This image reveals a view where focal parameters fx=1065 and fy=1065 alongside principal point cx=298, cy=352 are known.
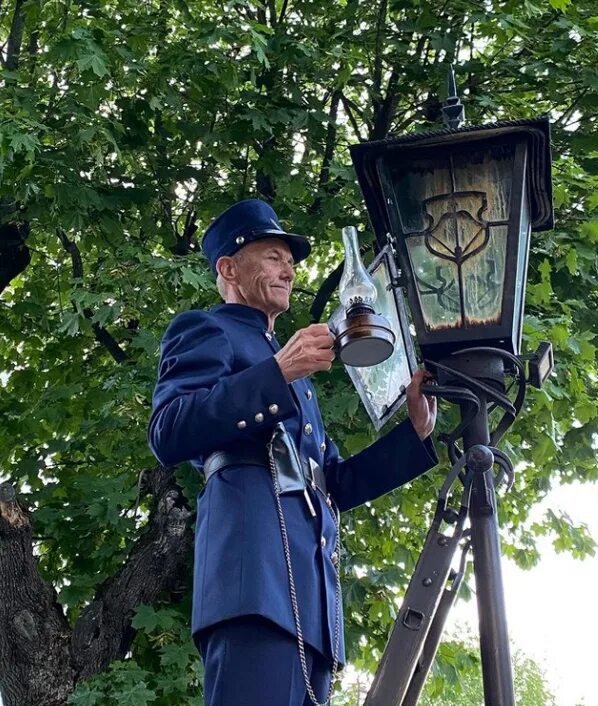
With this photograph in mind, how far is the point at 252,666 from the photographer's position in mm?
2408

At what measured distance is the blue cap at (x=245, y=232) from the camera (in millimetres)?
3152

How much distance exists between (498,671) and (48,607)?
3.50m

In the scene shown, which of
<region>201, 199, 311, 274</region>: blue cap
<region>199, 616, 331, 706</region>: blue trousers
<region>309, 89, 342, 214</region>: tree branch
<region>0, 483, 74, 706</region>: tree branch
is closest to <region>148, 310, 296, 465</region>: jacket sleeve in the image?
<region>199, 616, 331, 706</region>: blue trousers

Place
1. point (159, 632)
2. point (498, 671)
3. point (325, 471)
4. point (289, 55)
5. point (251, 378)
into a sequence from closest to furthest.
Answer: point (498, 671) → point (251, 378) → point (325, 471) → point (159, 632) → point (289, 55)

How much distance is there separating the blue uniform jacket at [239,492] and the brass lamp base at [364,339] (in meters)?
0.22

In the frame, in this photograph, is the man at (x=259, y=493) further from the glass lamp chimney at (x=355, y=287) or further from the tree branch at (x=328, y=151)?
the tree branch at (x=328, y=151)

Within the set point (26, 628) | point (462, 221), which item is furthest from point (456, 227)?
point (26, 628)

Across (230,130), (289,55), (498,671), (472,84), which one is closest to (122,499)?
(230,130)

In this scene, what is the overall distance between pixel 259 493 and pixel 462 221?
91 centimetres

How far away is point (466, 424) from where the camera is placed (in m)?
2.71

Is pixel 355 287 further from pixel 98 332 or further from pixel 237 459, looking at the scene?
pixel 98 332

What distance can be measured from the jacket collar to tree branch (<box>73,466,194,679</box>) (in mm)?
2676

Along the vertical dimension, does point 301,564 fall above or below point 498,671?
above

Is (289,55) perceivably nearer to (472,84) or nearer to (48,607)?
(472,84)
